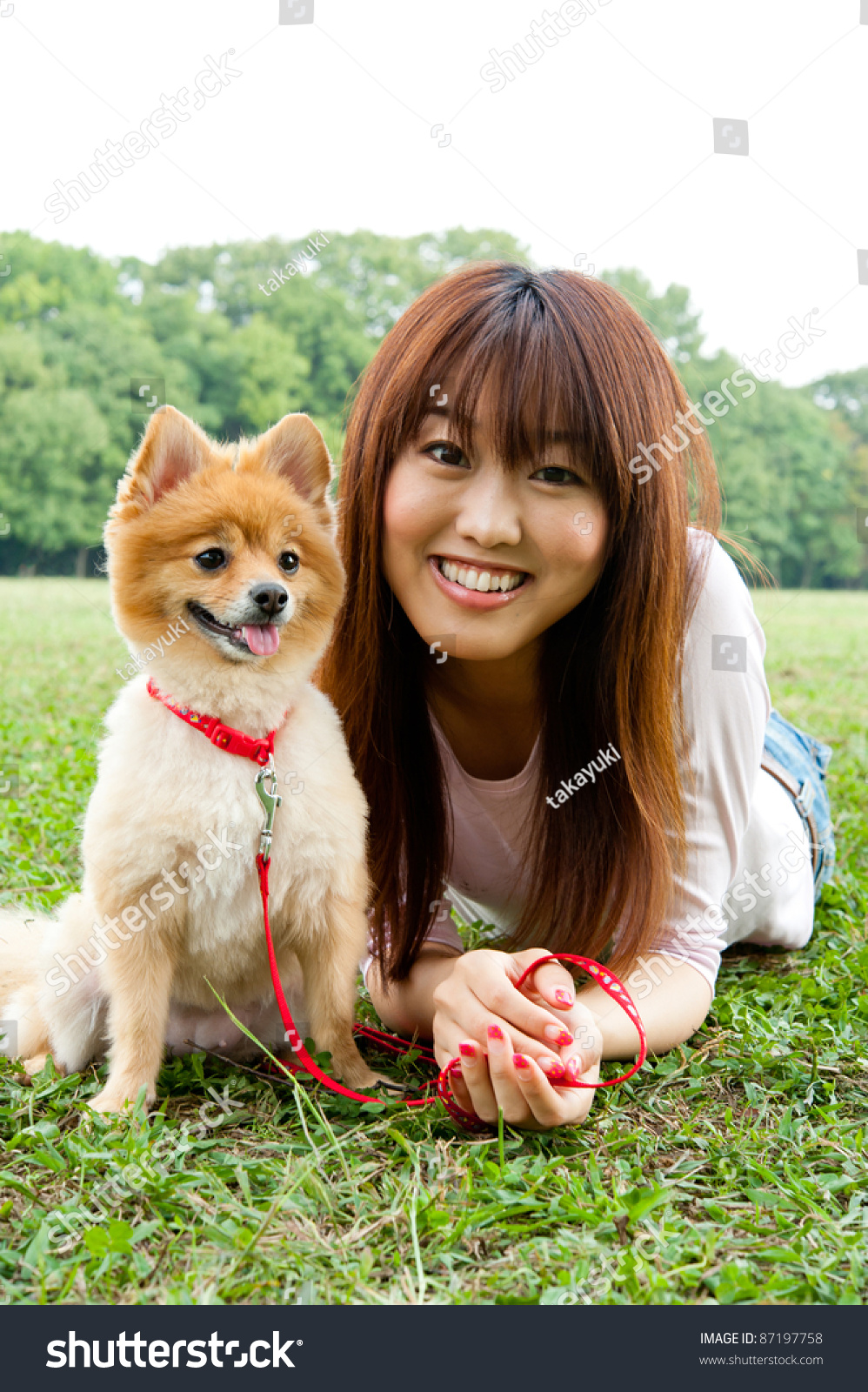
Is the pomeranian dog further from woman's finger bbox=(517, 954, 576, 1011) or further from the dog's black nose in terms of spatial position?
woman's finger bbox=(517, 954, 576, 1011)

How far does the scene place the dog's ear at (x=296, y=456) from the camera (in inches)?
88.0

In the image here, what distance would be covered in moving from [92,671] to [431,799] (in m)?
6.49

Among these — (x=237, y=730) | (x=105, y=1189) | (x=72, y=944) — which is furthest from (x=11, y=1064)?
(x=237, y=730)

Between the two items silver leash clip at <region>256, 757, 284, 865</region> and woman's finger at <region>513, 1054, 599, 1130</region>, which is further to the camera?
silver leash clip at <region>256, 757, 284, 865</region>

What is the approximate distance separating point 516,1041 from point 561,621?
107cm

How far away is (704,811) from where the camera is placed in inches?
105

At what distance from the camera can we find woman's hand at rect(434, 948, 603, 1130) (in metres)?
1.95

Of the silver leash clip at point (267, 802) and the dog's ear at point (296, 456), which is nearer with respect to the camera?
the silver leash clip at point (267, 802)

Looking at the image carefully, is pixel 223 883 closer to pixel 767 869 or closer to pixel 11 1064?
pixel 11 1064

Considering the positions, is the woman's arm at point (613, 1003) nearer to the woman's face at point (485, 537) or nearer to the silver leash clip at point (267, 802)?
the silver leash clip at point (267, 802)

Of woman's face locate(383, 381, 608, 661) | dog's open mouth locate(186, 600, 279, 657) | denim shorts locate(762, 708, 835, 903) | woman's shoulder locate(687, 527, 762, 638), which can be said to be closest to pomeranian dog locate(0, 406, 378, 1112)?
dog's open mouth locate(186, 600, 279, 657)

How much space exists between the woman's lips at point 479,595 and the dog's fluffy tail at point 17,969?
4.59ft

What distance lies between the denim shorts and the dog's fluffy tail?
2357 mm

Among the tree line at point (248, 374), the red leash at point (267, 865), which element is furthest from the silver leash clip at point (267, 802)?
the tree line at point (248, 374)
